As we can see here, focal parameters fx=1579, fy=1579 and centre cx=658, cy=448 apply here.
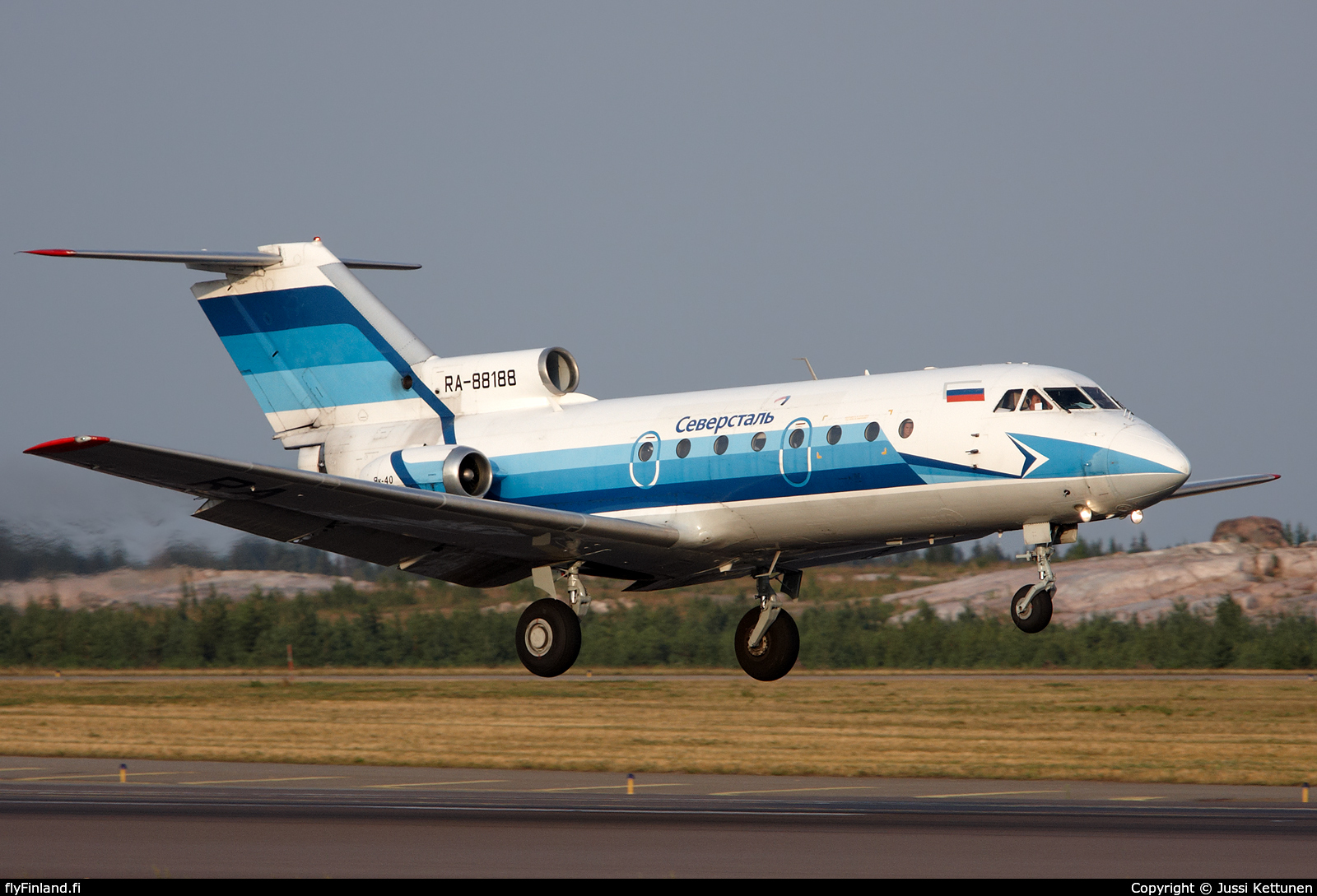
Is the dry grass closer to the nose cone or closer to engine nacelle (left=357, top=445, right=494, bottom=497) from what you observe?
engine nacelle (left=357, top=445, right=494, bottom=497)

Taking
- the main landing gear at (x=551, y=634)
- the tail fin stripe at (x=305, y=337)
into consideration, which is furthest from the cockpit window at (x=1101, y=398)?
the tail fin stripe at (x=305, y=337)

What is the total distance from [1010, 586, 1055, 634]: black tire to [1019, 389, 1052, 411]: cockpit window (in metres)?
2.49

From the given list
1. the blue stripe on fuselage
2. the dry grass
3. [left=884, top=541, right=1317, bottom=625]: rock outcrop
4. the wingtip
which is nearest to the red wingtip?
the wingtip

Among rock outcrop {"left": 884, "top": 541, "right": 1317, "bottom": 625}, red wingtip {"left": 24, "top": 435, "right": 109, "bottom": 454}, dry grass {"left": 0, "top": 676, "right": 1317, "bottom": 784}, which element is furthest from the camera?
rock outcrop {"left": 884, "top": 541, "right": 1317, "bottom": 625}

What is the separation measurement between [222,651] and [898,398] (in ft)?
157

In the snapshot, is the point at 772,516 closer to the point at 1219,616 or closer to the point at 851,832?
the point at 851,832

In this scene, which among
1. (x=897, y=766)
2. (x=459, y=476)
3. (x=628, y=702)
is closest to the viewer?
(x=459, y=476)

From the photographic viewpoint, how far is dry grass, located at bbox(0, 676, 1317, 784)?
38.5 metres

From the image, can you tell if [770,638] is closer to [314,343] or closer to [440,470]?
[440,470]

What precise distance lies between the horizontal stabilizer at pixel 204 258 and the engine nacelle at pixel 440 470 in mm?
5032

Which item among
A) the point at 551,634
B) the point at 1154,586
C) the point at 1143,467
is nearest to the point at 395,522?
the point at 551,634
